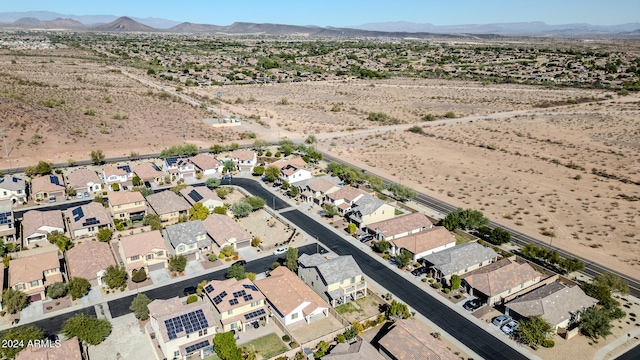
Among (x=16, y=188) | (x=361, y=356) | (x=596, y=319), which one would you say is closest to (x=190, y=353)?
(x=361, y=356)

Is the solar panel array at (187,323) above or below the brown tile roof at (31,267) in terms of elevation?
below

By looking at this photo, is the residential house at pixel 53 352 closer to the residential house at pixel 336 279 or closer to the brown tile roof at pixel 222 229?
the brown tile roof at pixel 222 229

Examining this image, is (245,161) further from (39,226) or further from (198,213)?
(39,226)

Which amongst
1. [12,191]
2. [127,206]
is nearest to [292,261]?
[127,206]

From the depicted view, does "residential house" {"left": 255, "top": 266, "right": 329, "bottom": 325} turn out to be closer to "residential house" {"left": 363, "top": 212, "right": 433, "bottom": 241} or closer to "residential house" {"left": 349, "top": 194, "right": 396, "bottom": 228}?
"residential house" {"left": 363, "top": 212, "right": 433, "bottom": 241}

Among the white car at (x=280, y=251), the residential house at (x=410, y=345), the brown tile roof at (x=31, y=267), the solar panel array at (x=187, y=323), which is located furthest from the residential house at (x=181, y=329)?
the white car at (x=280, y=251)

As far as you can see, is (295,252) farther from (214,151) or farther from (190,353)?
(214,151)

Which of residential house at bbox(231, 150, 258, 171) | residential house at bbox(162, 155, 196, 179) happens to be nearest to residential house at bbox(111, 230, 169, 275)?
residential house at bbox(162, 155, 196, 179)
